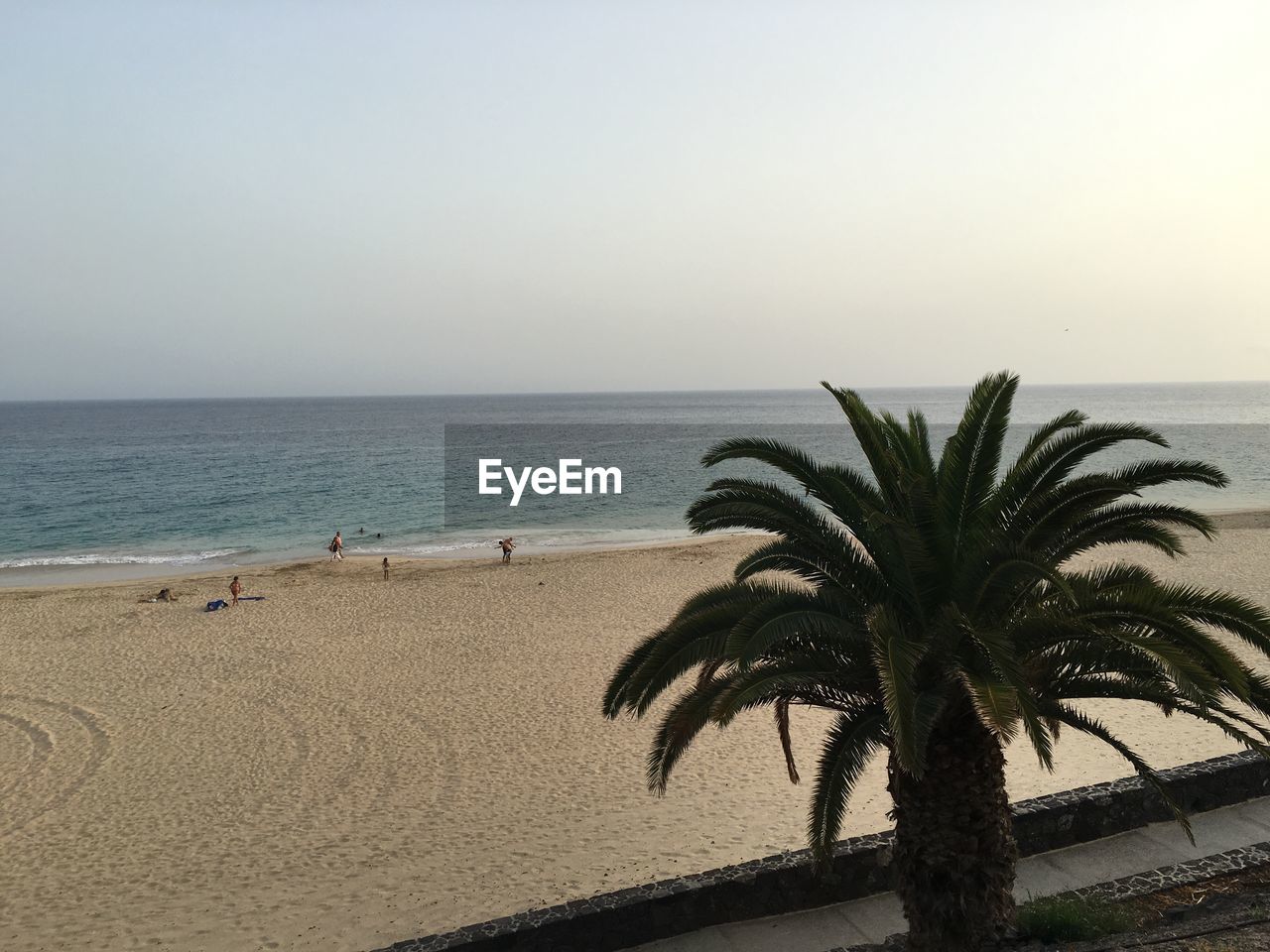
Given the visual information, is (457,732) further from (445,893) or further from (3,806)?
(3,806)

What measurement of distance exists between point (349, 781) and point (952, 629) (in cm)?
942

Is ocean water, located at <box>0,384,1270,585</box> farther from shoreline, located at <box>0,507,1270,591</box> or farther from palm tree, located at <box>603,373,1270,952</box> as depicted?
palm tree, located at <box>603,373,1270,952</box>

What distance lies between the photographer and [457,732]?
14.0m

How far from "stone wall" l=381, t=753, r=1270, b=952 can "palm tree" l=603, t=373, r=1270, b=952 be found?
4.64ft

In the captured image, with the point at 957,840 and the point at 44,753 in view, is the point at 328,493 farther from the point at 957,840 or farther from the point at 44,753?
the point at 957,840

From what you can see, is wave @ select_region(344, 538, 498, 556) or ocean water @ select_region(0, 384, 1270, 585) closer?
wave @ select_region(344, 538, 498, 556)

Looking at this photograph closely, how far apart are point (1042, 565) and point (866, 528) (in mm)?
1412

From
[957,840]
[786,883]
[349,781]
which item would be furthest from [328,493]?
[957,840]

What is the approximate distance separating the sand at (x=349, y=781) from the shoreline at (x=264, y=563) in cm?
1070

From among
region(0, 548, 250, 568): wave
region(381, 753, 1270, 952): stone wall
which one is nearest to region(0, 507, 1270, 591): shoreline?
region(0, 548, 250, 568): wave

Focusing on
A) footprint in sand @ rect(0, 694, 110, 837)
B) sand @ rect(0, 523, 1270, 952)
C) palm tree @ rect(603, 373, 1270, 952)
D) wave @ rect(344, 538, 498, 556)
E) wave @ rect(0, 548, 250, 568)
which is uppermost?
palm tree @ rect(603, 373, 1270, 952)

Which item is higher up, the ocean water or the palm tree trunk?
the palm tree trunk

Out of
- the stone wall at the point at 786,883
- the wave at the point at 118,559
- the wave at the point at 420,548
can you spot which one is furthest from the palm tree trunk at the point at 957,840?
the wave at the point at 118,559

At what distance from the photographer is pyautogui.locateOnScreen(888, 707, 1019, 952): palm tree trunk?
618cm
